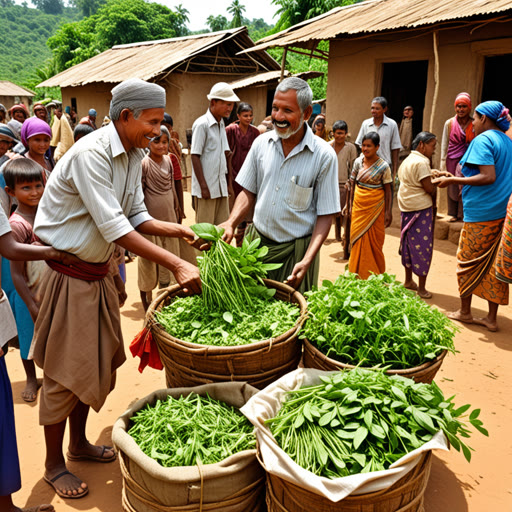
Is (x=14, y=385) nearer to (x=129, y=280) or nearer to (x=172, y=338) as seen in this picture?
(x=172, y=338)

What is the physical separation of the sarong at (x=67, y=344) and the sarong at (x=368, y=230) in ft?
12.4

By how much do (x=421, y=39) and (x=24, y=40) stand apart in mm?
84052

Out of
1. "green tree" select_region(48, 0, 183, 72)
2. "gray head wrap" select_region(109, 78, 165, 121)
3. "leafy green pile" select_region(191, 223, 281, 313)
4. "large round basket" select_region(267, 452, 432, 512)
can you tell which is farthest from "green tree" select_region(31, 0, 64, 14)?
"large round basket" select_region(267, 452, 432, 512)

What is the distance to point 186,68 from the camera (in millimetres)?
14164

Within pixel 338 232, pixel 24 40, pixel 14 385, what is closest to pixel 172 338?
pixel 14 385

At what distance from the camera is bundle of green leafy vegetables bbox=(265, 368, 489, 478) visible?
1.91m

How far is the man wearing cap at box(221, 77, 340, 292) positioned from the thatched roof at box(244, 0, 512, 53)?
→ 4.98 meters

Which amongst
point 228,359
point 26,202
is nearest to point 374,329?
point 228,359

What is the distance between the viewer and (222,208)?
632 centimetres

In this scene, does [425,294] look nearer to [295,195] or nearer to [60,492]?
[295,195]

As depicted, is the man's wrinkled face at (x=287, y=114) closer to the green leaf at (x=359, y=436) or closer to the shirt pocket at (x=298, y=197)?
the shirt pocket at (x=298, y=197)

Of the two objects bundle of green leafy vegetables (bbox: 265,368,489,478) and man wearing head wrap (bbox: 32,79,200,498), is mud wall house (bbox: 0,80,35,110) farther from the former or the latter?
bundle of green leafy vegetables (bbox: 265,368,489,478)

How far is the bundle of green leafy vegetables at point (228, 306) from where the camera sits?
257 centimetres

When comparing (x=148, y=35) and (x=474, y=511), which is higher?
(x=148, y=35)
